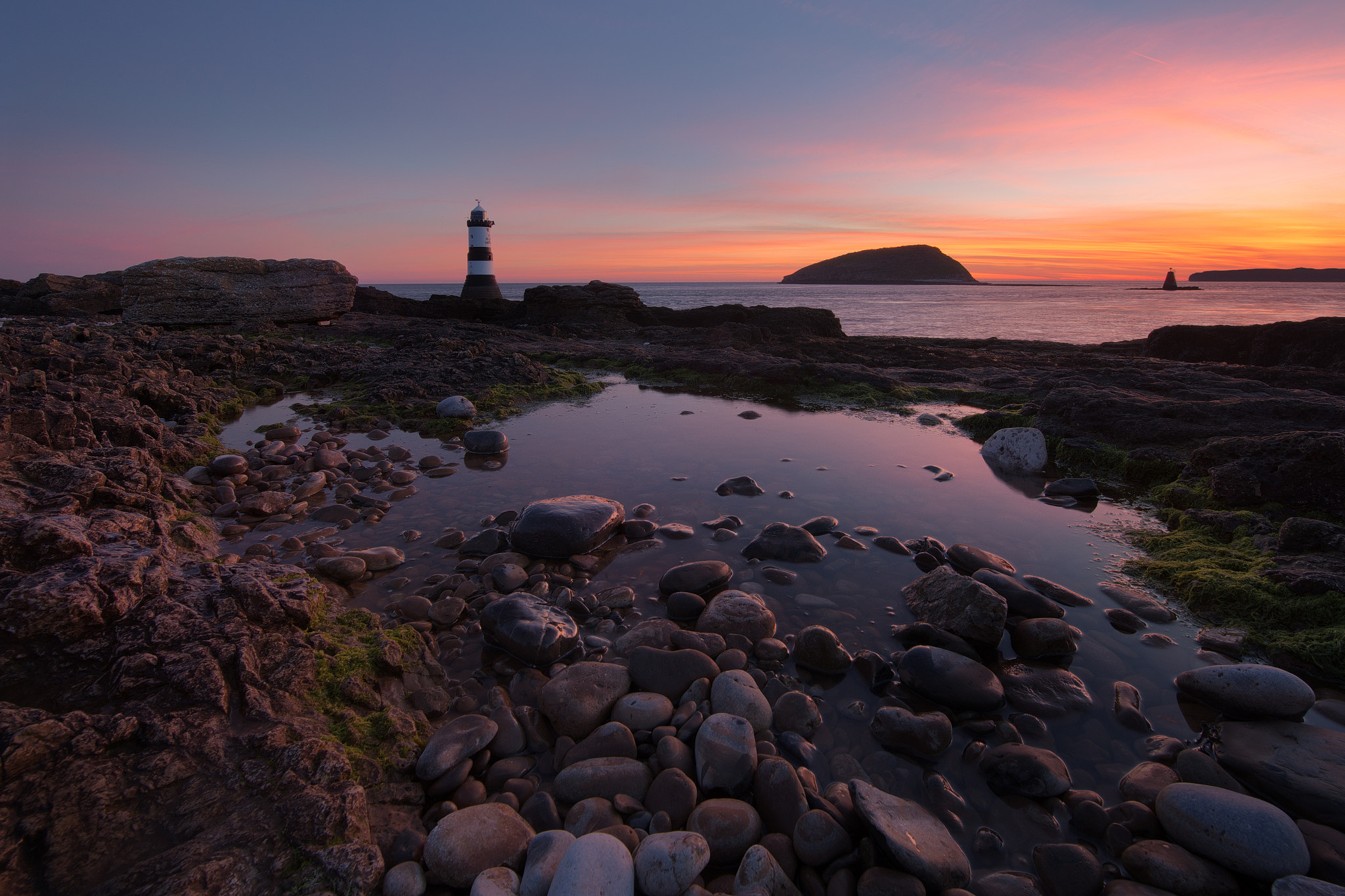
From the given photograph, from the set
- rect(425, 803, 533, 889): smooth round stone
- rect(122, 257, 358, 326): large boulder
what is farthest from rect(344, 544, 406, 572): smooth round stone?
rect(122, 257, 358, 326): large boulder

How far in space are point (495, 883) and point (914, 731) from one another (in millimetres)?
2085

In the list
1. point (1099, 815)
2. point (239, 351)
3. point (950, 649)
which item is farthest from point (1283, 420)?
point (239, 351)

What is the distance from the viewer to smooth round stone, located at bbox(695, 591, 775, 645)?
3725mm

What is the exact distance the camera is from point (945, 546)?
5.14 metres

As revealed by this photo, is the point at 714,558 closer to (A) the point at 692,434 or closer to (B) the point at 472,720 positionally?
(B) the point at 472,720

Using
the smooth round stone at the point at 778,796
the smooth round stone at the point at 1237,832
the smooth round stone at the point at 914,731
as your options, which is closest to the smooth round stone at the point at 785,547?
the smooth round stone at the point at 914,731

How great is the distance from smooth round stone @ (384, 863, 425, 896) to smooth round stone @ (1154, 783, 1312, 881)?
3069mm

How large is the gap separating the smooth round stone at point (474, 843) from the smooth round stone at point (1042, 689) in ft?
9.16

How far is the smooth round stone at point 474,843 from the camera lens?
2080 mm

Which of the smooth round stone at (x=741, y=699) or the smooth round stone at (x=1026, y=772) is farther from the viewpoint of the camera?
the smooth round stone at (x=741, y=699)

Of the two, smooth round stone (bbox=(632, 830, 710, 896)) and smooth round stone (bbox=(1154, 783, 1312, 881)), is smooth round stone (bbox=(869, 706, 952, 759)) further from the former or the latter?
smooth round stone (bbox=(632, 830, 710, 896))

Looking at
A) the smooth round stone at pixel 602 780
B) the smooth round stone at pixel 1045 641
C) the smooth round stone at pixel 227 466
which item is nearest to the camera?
the smooth round stone at pixel 602 780

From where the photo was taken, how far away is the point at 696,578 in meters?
4.31

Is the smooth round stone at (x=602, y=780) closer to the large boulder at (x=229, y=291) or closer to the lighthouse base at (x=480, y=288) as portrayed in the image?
the large boulder at (x=229, y=291)
